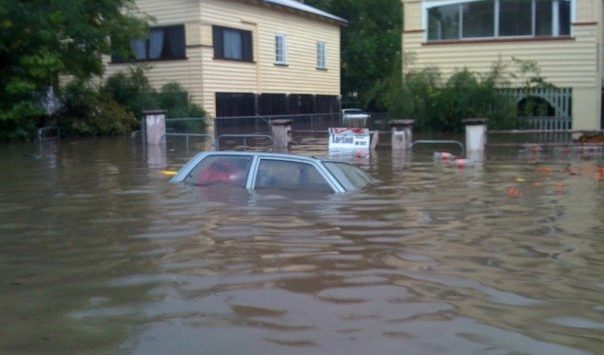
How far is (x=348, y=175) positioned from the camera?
12.8m

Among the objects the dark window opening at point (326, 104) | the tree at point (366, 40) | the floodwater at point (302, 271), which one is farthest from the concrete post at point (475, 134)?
the tree at point (366, 40)

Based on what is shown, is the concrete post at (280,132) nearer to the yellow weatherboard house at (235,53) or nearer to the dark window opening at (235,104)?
the yellow weatherboard house at (235,53)

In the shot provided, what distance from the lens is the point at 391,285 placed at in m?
7.13

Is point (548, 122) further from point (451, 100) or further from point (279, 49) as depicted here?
point (279, 49)

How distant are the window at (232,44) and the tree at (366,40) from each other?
19.4 metres

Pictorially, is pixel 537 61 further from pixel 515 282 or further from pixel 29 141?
pixel 515 282

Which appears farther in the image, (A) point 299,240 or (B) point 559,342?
(A) point 299,240

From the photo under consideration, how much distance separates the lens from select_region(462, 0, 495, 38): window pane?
94.3ft

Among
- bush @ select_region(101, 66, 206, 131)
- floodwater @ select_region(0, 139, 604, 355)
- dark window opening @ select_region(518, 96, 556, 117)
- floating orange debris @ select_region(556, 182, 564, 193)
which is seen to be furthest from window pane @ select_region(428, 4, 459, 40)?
floodwater @ select_region(0, 139, 604, 355)

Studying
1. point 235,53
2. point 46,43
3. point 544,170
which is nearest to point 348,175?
point 544,170

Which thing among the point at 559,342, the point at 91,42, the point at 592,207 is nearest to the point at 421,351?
the point at 559,342

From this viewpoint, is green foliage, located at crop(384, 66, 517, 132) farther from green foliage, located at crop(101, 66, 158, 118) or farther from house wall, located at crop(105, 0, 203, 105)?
green foliage, located at crop(101, 66, 158, 118)

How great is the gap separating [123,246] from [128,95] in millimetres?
24809

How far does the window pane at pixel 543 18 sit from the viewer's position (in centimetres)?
2808
